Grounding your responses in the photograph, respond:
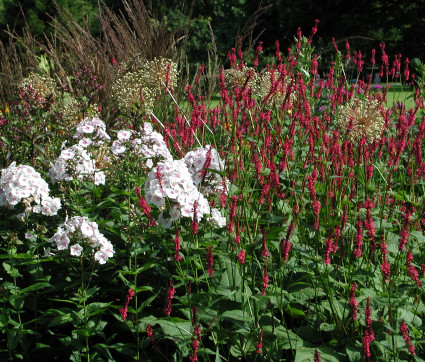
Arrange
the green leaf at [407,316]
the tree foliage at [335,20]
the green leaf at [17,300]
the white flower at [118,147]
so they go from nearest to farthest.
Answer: the green leaf at [407,316], the green leaf at [17,300], the white flower at [118,147], the tree foliage at [335,20]

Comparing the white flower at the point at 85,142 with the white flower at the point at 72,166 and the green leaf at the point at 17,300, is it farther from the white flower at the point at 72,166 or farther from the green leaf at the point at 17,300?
the green leaf at the point at 17,300

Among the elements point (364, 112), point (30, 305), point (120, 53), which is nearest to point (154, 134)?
point (30, 305)

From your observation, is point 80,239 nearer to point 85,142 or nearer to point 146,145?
point 146,145

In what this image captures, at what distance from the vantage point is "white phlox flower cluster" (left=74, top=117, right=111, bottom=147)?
10.4 feet

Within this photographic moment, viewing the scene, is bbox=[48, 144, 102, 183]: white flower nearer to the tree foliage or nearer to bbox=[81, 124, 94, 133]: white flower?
bbox=[81, 124, 94, 133]: white flower

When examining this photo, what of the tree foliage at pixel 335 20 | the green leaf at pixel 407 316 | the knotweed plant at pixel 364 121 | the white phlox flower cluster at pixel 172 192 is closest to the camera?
the green leaf at pixel 407 316

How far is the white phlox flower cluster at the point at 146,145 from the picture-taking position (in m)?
2.85

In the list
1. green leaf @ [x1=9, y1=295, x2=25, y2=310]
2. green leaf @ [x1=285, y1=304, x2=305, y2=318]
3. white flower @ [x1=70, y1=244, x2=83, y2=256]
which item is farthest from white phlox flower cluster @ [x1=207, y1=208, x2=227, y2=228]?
green leaf @ [x1=9, y1=295, x2=25, y2=310]

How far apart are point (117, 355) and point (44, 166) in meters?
1.99

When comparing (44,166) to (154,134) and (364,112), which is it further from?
(364,112)

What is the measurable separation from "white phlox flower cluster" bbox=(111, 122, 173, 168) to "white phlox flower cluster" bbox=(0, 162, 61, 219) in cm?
53

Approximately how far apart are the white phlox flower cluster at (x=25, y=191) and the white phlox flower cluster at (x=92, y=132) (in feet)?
1.98

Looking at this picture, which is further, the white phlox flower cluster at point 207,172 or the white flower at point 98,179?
the white flower at point 98,179

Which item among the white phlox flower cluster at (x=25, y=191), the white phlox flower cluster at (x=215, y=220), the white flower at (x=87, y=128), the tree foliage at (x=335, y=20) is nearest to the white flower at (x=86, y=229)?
the white phlox flower cluster at (x=25, y=191)
